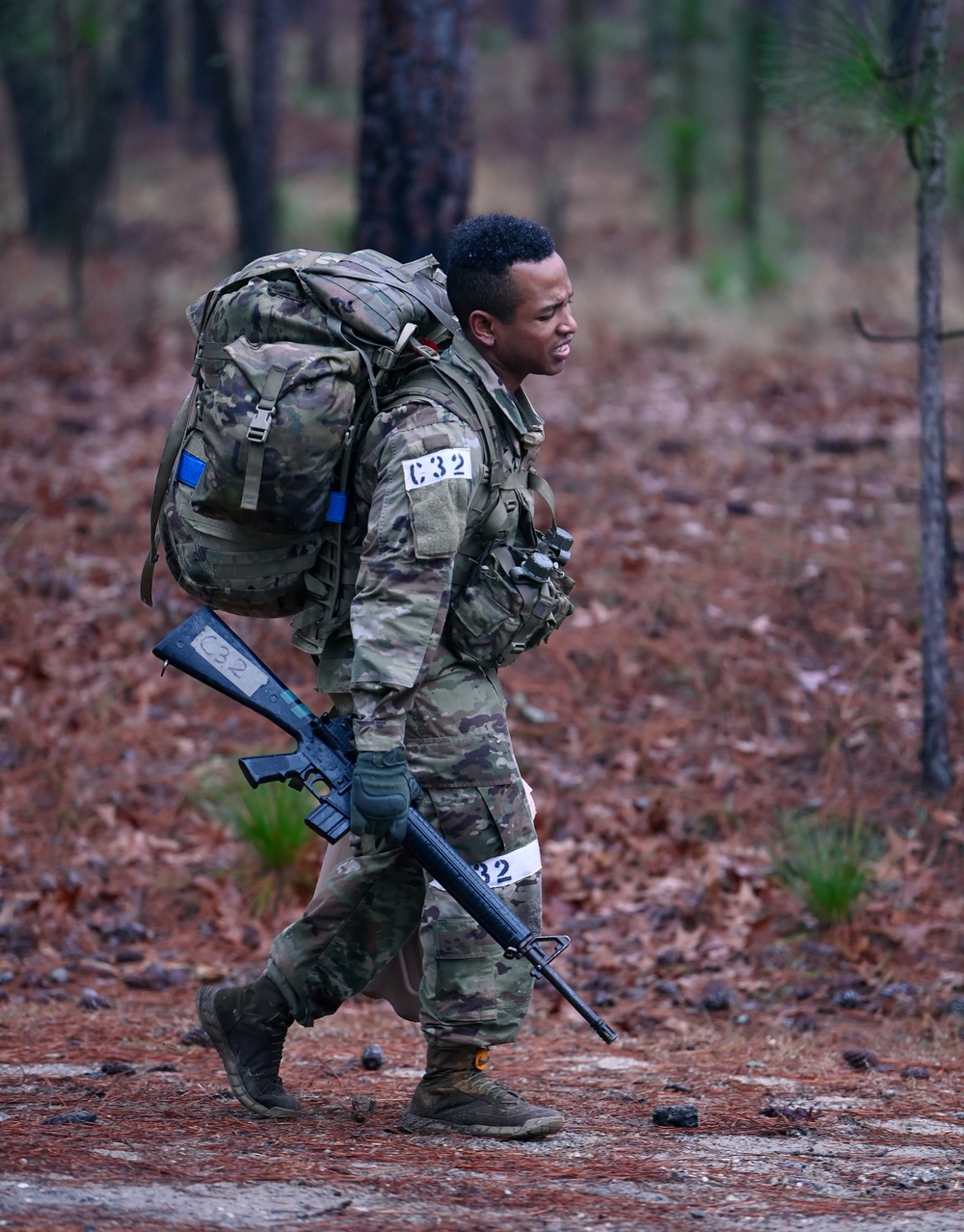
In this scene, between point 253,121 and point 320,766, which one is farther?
point 253,121

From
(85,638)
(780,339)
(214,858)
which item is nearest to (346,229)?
(780,339)

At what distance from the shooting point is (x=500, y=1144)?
3562 millimetres

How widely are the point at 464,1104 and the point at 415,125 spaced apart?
551cm

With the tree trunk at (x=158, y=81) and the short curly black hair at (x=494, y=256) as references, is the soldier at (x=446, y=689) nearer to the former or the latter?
the short curly black hair at (x=494, y=256)

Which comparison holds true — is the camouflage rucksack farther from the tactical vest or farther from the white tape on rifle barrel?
the white tape on rifle barrel

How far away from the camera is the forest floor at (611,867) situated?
327cm

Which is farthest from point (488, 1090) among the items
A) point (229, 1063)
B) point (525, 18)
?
point (525, 18)

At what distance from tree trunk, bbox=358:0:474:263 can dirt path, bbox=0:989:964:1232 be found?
4.49 metres

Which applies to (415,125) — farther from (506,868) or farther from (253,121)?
(253,121)

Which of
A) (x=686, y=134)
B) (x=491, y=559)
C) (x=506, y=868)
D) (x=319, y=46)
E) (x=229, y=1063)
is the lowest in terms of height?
(x=229, y=1063)

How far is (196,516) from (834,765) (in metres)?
3.84

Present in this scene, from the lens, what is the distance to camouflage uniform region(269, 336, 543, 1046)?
133 inches

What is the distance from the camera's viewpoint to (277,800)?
593cm

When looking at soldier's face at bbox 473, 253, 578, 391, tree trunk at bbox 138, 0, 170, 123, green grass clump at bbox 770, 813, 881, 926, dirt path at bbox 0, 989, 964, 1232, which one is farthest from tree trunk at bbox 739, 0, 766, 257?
tree trunk at bbox 138, 0, 170, 123
